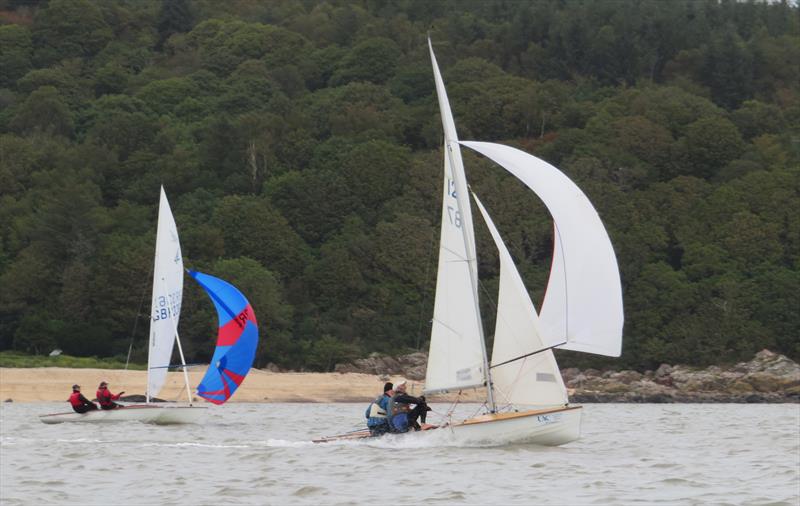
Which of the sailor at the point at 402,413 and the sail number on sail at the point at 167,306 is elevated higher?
the sail number on sail at the point at 167,306

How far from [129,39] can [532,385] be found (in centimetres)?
11201

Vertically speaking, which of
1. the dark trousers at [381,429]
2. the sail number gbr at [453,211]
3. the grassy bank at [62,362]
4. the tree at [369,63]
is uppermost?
the tree at [369,63]

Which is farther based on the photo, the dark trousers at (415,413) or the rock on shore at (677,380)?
the rock on shore at (677,380)

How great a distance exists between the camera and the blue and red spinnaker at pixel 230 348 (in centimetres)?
3338

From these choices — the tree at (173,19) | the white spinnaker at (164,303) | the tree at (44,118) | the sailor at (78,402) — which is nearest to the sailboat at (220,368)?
the sailor at (78,402)

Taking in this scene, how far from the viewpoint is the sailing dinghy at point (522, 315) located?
22125 mm

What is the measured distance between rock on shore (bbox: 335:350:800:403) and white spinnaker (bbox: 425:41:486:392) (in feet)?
109

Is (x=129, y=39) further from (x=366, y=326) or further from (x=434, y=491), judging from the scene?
(x=434, y=491)

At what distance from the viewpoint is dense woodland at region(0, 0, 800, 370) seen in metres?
67.1

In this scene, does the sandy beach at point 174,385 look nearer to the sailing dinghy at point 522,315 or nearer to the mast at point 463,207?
the sailing dinghy at point 522,315

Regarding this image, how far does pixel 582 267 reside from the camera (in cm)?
2216

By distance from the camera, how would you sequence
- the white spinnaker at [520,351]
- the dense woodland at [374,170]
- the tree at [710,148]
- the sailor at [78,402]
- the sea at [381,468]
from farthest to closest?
the tree at [710,148] → the dense woodland at [374,170] → the sailor at [78,402] → the white spinnaker at [520,351] → the sea at [381,468]

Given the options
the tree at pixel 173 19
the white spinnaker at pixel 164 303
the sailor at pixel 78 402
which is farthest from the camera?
the tree at pixel 173 19

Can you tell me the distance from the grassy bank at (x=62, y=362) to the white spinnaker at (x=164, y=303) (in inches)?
897
